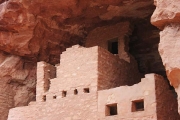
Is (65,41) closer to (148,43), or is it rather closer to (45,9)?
(45,9)

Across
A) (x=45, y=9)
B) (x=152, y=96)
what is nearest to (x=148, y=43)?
(x=45, y=9)

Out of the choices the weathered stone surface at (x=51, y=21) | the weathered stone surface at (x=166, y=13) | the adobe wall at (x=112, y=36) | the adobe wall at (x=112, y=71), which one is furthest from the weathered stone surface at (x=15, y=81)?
the weathered stone surface at (x=166, y=13)

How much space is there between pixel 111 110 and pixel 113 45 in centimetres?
437

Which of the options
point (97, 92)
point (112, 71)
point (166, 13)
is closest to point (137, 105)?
point (97, 92)

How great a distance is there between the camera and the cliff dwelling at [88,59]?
32.8ft

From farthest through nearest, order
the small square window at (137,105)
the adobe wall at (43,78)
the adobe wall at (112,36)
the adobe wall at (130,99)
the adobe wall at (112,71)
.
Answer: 1. the adobe wall at (112,36)
2. the adobe wall at (43,78)
3. the adobe wall at (112,71)
4. the small square window at (137,105)
5. the adobe wall at (130,99)

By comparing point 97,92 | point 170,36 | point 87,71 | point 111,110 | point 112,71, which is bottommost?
point 111,110

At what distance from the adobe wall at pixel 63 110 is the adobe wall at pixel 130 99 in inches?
12.9

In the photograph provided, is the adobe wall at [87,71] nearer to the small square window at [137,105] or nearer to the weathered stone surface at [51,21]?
the small square window at [137,105]

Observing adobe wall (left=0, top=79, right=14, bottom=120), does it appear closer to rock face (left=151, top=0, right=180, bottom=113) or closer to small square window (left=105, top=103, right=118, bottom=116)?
small square window (left=105, top=103, right=118, bottom=116)

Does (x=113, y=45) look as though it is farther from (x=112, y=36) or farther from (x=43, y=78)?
(x=43, y=78)

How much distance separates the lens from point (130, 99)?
10180 millimetres

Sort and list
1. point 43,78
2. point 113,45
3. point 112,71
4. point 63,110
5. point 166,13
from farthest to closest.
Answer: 1. point 113,45
2. point 43,78
3. point 112,71
4. point 63,110
5. point 166,13

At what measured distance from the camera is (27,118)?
12133 mm
